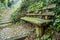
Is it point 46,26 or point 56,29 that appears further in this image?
point 46,26

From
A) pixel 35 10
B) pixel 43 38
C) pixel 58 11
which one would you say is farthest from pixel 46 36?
pixel 35 10

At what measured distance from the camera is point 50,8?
19.8 ft

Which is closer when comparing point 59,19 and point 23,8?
point 59,19

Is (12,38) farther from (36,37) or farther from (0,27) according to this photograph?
(0,27)

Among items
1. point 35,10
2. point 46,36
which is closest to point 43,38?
point 46,36

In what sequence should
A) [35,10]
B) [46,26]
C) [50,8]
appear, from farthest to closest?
1. [35,10]
2. [50,8]
3. [46,26]

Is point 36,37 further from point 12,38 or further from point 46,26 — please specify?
point 12,38

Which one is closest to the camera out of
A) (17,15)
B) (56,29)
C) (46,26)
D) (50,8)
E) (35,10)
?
(56,29)

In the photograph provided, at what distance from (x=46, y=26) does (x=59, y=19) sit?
0.71m

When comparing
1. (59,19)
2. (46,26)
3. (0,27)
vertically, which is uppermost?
(59,19)

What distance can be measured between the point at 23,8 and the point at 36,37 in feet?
12.9

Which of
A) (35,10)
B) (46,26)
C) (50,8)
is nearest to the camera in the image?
(46,26)

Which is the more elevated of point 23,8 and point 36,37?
point 23,8

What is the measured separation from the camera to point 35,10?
7590 millimetres
